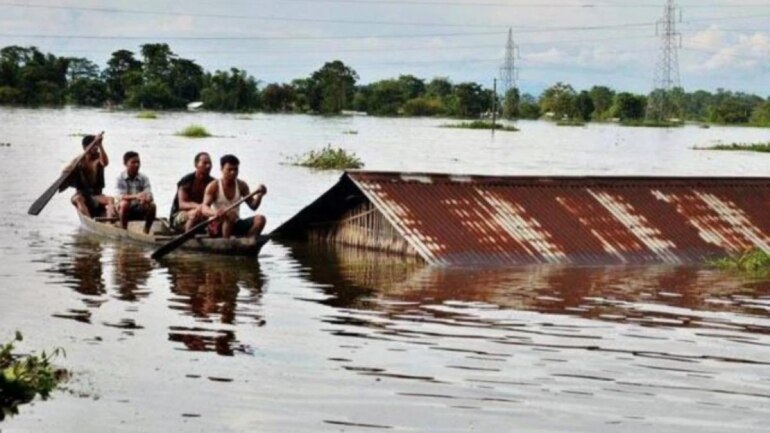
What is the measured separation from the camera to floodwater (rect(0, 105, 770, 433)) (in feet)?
30.3

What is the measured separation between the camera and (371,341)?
471 inches

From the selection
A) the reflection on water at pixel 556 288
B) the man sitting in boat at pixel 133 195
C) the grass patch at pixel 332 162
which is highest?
the man sitting in boat at pixel 133 195

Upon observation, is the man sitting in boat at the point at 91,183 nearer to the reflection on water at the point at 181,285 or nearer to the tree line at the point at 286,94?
the reflection on water at the point at 181,285

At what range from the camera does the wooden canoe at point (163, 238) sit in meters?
17.8

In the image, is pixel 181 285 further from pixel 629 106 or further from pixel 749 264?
pixel 629 106

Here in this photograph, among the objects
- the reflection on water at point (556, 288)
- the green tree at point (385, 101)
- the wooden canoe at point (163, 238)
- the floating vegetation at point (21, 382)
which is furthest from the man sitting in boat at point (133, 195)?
the green tree at point (385, 101)

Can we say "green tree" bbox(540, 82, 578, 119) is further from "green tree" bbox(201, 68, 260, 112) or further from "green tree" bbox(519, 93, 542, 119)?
"green tree" bbox(201, 68, 260, 112)

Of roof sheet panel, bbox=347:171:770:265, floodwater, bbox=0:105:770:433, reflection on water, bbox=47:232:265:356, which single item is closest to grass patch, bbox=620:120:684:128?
roof sheet panel, bbox=347:171:770:265

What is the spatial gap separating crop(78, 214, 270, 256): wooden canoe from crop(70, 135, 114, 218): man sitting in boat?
245mm

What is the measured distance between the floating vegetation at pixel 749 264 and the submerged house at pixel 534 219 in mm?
480

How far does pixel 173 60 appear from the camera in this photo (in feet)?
430

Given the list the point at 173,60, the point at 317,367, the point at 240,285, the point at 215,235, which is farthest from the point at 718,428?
the point at 173,60

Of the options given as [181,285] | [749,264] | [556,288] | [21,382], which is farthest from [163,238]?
[21,382]

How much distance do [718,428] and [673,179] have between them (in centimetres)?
1209
